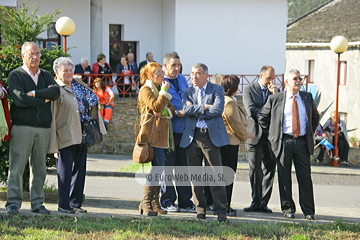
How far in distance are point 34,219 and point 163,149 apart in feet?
6.24

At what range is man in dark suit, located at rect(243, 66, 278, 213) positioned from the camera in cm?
892

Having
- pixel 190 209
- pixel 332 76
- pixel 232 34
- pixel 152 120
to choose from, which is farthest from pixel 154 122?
pixel 332 76

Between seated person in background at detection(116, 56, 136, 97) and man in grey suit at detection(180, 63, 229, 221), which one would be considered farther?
seated person in background at detection(116, 56, 136, 97)

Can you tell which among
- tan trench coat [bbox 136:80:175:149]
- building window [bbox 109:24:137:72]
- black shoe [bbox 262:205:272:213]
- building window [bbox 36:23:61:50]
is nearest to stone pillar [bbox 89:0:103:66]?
building window [bbox 109:24:137:72]

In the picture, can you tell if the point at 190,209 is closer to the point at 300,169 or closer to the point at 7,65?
the point at 300,169

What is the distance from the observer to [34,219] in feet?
23.0

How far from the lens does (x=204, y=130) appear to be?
25.1 feet

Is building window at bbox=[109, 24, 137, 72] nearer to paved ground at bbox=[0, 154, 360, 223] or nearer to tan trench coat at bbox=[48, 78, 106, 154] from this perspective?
paved ground at bbox=[0, 154, 360, 223]

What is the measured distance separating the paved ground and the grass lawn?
0.60m

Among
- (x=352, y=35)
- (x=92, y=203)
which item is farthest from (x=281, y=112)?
(x=352, y=35)

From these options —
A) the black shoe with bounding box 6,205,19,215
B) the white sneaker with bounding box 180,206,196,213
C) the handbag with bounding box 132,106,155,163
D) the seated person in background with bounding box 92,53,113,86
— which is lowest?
the white sneaker with bounding box 180,206,196,213

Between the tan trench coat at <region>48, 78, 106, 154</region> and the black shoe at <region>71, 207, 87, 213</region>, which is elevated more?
the tan trench coat at <region>48, 78, 106, 154</region>

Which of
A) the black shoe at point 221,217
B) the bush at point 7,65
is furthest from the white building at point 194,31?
the black shoe at point 221,217

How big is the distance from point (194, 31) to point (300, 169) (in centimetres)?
1553
